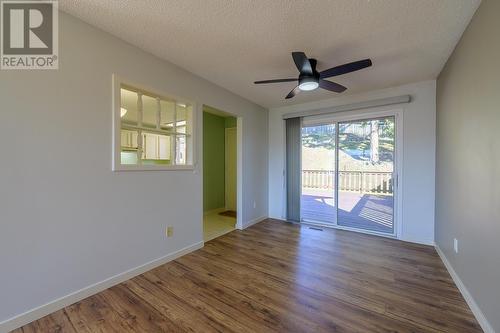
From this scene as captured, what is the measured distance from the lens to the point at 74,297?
5.80 ft

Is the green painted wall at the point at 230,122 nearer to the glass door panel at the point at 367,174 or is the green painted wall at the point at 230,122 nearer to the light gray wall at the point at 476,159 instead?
the glass door panel at the point at 367,174

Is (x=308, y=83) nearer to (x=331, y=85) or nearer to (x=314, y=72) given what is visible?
(x=314, y=72)

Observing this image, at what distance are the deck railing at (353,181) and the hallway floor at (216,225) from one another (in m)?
1.73

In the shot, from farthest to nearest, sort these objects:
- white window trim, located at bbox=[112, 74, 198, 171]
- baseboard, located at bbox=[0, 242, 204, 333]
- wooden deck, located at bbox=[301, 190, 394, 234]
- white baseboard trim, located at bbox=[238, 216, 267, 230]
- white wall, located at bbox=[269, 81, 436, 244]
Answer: white baseboard trim, located at bbox=[238, 216, 267, 230] → wooden deck, located at bbox=[301, 190, 394, 234] → white wall, located at bbox=[269, 81, 436, 244] → white window trim, located at bbox=[112, 74, 198, 171] → baseboard, located at bbox=[0, 242, 204, 333]

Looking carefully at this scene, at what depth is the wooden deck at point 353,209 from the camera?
3525mm

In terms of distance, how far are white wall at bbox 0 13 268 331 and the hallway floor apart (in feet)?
3.39

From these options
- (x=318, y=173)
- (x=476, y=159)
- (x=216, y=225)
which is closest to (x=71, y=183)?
(x=216, y=225)

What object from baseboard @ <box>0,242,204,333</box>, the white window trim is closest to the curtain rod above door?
the white window trim

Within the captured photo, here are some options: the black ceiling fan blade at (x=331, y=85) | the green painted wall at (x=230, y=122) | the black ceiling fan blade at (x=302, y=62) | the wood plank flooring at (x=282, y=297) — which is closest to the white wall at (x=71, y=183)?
the wood plank flooring at (x=282, y=297)

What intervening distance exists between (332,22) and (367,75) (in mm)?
1369

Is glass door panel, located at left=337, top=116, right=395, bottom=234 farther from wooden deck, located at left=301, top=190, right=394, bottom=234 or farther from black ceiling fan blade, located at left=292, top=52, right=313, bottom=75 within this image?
black ceiling fan blade, located at left=292, top=52, right=313, bottom=75

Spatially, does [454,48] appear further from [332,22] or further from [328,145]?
[328,145]

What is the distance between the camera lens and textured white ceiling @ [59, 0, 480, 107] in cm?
160

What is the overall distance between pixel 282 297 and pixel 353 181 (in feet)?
8.73
